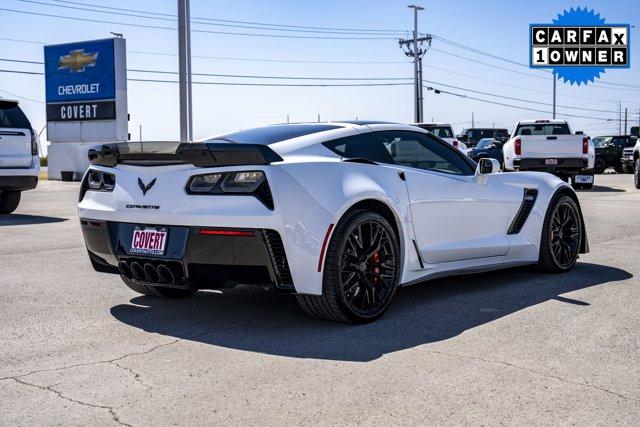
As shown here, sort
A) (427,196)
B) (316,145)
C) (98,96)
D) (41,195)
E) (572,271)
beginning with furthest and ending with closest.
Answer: (98,96) < (41,195) < (572,271) < (427,196) < (316,145)

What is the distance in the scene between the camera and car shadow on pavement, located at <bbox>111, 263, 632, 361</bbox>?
4.84 meters

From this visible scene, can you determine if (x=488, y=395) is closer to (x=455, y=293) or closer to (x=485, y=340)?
(x=485, y=340)

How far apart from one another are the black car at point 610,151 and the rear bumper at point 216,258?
30.9 metres

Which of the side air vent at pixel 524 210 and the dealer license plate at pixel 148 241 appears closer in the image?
the dealer license plate at pixel 148 241

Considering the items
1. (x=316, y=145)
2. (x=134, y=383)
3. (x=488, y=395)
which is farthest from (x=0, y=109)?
(x=488, y=395)

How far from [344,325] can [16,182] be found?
9721 millimetres

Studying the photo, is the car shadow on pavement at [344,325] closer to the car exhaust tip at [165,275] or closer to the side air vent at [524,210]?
the car exhaust tip at [165,275]

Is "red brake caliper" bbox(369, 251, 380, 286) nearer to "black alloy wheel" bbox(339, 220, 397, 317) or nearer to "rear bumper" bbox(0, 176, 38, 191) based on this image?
"black alloy wheel" bbox(339, 220, 397, 317)

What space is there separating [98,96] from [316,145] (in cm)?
2707

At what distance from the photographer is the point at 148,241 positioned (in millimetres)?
5305

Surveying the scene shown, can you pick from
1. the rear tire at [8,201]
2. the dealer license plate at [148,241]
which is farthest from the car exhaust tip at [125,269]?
the rear tire at [8,201]

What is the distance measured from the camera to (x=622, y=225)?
38.6ft

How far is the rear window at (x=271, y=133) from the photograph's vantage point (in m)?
5.59

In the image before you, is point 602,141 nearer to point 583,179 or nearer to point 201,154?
point 583,179
